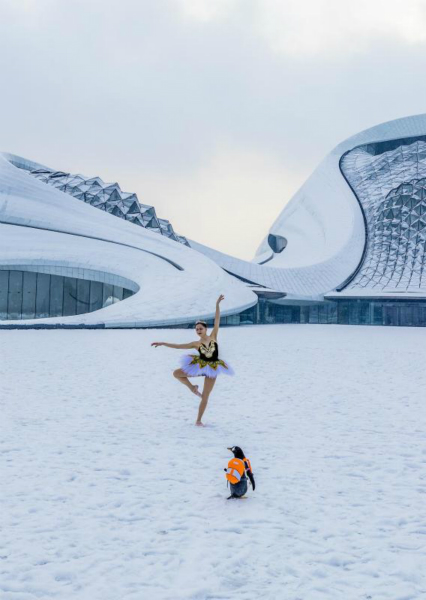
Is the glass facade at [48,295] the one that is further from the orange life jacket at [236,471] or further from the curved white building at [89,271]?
the orange life jacket at [236,471]

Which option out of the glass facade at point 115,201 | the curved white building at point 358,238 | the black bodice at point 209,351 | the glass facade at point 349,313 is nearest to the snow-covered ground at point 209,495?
the black bodice at point 209,351

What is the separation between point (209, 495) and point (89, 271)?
28.6 metres

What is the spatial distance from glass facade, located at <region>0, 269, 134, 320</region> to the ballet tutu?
25.9 metres

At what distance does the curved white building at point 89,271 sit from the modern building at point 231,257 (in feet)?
0.22

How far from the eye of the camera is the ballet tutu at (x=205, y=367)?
7488mm

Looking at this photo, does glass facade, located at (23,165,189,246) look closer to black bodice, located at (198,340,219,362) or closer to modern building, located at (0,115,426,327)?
modern building, located at (0,115,426,327)

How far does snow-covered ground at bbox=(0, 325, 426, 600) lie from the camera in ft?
11.3

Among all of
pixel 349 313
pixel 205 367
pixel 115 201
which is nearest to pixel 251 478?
pixel 205 367

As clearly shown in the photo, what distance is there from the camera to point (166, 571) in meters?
3.54

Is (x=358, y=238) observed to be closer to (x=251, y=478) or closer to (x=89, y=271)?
(x=89, y=271)

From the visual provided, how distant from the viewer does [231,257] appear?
47.6 meters

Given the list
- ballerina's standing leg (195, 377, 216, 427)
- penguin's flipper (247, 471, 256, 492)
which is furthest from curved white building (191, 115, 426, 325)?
penguin's flipper (247, 471, 256, 492)

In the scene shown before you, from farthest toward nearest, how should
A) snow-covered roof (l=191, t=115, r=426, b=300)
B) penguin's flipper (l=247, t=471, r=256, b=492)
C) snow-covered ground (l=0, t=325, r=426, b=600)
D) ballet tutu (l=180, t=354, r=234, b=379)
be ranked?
snow-covered roof (l=191, t=115, r=426, b=300) → ballet tutu (l=180, t=354, r=234, b=379) → penguin's flipper (l=247, t=471, r=256, b=492) → snow-covered ground (l=0, t=325, r=426, b=600)

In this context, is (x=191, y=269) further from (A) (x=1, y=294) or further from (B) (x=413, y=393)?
(B) (x=413, y=393)
